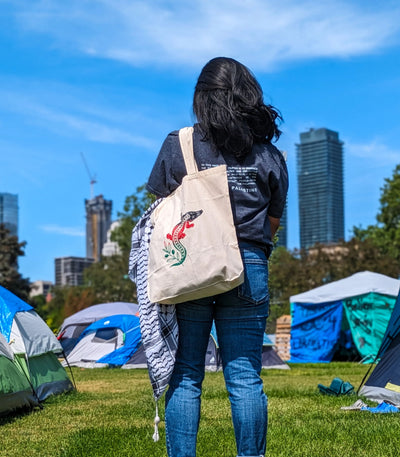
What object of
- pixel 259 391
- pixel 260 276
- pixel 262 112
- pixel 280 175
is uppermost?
pixel 262 112

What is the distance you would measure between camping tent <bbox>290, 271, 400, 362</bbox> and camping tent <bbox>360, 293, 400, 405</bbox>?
41.0 feet

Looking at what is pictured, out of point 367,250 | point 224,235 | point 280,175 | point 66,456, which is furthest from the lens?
point 367,250

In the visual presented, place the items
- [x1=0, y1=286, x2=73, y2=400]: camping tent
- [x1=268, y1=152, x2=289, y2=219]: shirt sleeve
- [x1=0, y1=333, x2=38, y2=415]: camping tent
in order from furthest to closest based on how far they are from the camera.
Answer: [x1=0, y1=286, x2=73, y2=400]: camping tent < [x1=0, y1=333, x2=38, y2=415]: camping tent < [x1=268, y1=152, x2=289, y2=219]: shirt sleeve

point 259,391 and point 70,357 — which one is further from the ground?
point 259,391

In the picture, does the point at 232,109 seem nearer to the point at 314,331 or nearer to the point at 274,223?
the point at 274,223

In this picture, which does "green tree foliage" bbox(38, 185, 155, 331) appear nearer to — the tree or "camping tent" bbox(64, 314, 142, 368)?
the tree

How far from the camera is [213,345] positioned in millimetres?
14195

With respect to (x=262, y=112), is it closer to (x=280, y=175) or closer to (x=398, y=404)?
(x=280, y=175)

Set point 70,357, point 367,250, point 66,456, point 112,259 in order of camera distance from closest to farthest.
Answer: point 66,456 → point 70,357 → point 367,250 → point 112,259

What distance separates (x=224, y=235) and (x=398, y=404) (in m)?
4.40

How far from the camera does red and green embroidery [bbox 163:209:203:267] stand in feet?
9.67

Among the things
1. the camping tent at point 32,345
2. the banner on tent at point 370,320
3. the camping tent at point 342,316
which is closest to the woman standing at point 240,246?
the camping tent at point 32,345

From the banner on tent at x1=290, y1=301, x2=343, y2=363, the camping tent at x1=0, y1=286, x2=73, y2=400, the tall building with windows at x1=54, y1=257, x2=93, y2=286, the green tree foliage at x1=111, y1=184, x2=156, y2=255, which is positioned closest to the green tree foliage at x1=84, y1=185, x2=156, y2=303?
the green tree foliage at x1=111, y1=184, x2=156, y2=255

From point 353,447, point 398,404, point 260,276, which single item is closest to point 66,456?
point 353,447
